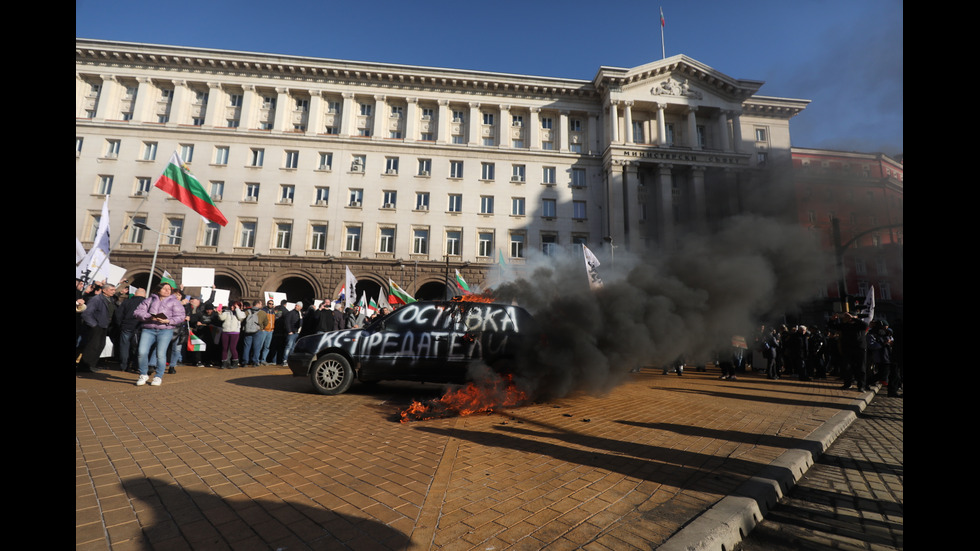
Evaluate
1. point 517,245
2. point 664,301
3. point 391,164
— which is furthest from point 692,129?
point 664,301

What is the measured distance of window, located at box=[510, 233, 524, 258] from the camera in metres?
31.5

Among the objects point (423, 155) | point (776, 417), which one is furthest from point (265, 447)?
point (423, 155)

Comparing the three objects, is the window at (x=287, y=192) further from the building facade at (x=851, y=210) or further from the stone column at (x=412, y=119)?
the building facade at (x=851, y=210)

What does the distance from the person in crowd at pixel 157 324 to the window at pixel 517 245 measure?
25.4 metres

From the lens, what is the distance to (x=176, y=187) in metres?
12.1

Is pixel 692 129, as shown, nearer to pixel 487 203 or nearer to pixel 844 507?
pixel 487 203

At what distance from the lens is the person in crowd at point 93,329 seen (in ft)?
27.2

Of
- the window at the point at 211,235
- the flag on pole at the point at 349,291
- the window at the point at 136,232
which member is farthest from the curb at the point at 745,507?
the window at the point at 136,232

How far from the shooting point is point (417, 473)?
3309mm

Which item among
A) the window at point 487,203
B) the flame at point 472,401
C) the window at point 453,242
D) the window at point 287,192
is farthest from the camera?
the window at point 487,203

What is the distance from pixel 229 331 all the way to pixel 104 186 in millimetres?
29002

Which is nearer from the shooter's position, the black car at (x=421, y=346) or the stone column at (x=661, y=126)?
the black car at (x=421, y=346)
